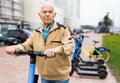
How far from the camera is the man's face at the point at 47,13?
11.0 ft

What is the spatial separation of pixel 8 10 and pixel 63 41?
88323 millimetres

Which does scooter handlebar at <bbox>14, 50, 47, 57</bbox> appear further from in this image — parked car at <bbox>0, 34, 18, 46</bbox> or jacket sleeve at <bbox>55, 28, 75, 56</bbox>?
parked car at <bbox>0, 34, 18, 46</bbox>

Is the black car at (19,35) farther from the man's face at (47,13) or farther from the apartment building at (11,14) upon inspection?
the apartment building at (11,14)

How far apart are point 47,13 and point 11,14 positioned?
90935 mm

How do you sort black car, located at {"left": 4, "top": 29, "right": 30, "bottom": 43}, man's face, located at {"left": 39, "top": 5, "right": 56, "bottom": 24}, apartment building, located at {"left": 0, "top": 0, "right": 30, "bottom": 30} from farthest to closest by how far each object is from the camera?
apartment building, located at {"left": 0, "top": 0, "right": 30, "bottom": 30}, black car, located at {"left": 4, "top": 29, "right": 30, "bottom": 43}, man's face, located at {"left": 39, "top": 5, "right": 56, "bottom": 24}

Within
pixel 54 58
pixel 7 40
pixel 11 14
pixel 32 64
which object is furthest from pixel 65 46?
pixel 11 14

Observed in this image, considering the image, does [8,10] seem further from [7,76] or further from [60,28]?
[60,28]

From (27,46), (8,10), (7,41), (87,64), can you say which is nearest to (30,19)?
(8,10)

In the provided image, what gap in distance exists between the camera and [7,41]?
2700 cm

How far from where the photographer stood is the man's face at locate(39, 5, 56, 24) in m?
3.37

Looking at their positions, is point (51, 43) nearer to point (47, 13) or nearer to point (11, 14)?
point (47, 13)

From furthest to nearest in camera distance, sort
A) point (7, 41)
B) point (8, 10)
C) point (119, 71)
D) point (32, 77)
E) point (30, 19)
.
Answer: point (30, 19)
point (8, 10)
point (7, 41)
point (119, 71)
point (32, 77)

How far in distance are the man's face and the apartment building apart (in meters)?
75.9

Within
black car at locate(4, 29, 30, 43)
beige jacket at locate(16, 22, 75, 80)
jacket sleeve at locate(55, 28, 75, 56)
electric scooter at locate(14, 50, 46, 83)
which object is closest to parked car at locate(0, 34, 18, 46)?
black car at locate(4, 29, 30, 43)
